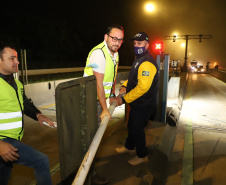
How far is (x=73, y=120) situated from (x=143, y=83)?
1761 millimetres

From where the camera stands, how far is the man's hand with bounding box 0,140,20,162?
6.16 ft

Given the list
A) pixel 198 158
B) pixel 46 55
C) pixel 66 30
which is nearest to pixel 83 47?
pixel 66 30

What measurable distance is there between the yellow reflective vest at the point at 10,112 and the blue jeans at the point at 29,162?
8 cm

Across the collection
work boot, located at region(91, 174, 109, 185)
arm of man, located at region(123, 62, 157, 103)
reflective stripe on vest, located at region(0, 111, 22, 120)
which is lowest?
work boot, located at region(91, 174, 109, 185)

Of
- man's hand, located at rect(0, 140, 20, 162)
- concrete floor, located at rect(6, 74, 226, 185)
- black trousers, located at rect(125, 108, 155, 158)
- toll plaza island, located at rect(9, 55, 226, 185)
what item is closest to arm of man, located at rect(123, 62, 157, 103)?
black trousers, located at rect(125, 108, 155, 158)

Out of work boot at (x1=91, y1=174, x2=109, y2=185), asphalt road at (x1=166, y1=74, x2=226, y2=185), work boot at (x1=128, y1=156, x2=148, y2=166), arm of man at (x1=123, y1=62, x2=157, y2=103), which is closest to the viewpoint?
work boot at (x1=91, y1=174, x2=109, y2=185)

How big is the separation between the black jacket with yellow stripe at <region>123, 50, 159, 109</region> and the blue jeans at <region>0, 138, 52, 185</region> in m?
1.60

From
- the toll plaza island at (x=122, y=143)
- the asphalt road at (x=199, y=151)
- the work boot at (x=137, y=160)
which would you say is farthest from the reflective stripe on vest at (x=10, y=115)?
the asphalt road at (x=199, y=151)

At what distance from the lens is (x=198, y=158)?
162 inches

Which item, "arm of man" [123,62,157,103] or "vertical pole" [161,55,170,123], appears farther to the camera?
"vertical pole" [161,55,170,123]

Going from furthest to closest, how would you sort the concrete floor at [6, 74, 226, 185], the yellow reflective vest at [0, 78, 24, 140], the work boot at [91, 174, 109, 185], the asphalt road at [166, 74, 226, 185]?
the asphalt road at [166, 74, 226, 185] → the concrete floor at [6, 74, 226, 185] → the work boot at [91, 174, 109, 185] → the yellow reflective vest at [0, 78, 24, 140]

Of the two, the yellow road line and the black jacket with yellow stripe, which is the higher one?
the black jacket with yellow stripe

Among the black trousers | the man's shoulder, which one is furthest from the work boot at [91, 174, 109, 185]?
the man's shoulder

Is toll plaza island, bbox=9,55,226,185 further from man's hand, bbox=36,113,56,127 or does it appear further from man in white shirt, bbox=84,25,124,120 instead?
man in white shirt, bbox=84,25,124,120
